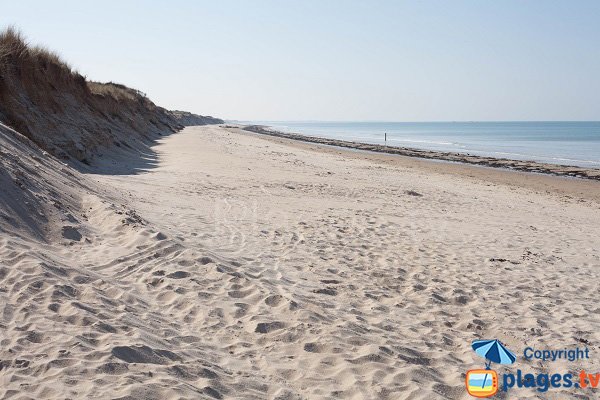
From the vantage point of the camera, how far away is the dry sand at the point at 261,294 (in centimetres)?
388

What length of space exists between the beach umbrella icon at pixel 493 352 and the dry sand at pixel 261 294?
3.6 inches

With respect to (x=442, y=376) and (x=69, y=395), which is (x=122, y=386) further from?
(x=442, y=376)

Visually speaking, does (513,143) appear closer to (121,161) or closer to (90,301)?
(121,161)

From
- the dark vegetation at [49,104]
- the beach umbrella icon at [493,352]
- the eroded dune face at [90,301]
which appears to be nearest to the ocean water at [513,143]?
the dark vegetation at [49,104]

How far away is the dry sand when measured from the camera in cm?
388

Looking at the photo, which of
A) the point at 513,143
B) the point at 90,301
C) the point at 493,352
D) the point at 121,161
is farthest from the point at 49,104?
the point at 513,143

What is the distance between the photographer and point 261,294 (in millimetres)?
5629

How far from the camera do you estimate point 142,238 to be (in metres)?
6.82

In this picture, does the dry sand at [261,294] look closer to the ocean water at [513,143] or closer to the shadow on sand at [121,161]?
the shadow on sand at [121,161]

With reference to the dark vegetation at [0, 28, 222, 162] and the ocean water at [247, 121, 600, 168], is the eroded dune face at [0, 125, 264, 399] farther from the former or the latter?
the ocean water at [247, 121, 600, 168]

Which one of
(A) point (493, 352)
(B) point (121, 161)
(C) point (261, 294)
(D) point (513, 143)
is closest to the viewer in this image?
(A) point (493, 352)

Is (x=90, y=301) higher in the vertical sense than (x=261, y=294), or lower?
higher

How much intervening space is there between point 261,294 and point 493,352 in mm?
2436

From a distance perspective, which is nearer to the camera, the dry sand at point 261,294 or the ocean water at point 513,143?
the dry sand at point 261,294
